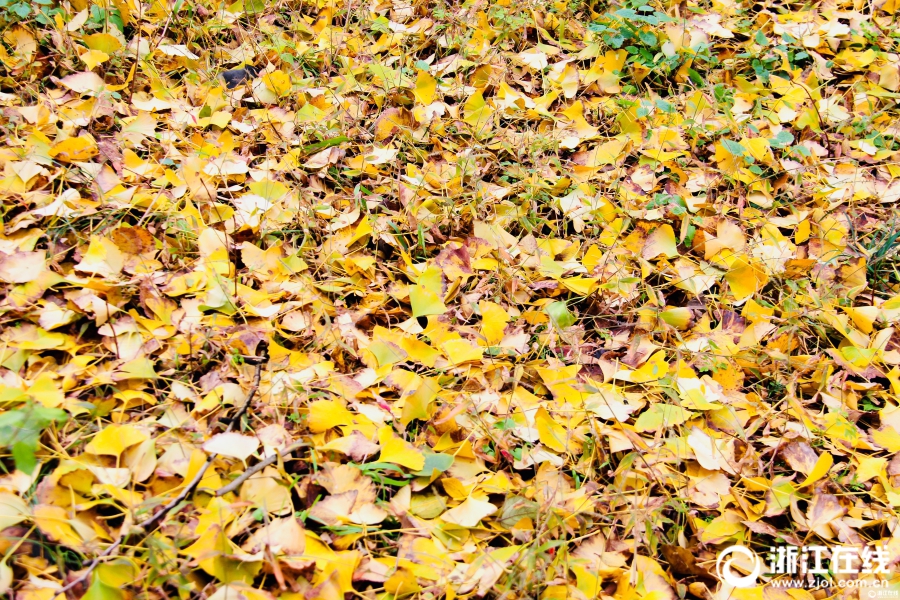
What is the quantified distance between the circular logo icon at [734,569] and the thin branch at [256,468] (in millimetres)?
629

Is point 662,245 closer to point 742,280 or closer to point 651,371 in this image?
point 742,280

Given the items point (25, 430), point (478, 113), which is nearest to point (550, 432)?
point (25, 430)

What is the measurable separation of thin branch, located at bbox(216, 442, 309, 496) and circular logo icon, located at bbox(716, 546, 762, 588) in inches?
24.8

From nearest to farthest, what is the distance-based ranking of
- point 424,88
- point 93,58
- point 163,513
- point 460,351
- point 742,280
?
point 163,513 → point 460,351 → point 742,280 → point 93,58 → point 424,88

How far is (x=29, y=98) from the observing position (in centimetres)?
151

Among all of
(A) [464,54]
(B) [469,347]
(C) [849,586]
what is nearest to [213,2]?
Result: (A) [464,54]

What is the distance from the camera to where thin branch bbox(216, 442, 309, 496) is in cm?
93

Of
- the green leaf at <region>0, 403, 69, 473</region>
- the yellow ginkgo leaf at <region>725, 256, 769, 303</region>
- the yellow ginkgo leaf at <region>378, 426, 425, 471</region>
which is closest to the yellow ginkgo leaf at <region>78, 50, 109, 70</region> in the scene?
the green leaf at <region>0, 403, 69, 473</region>

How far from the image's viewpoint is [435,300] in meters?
1.23

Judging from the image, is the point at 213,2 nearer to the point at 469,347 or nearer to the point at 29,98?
the point at 29,98

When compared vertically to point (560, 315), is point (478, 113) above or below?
above

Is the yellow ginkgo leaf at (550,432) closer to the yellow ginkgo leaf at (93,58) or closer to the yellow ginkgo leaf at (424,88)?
the yellow ginkgo leaf at (424,88)

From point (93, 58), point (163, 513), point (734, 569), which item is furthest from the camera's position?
point (93, 58)

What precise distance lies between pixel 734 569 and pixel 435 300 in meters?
0.64
